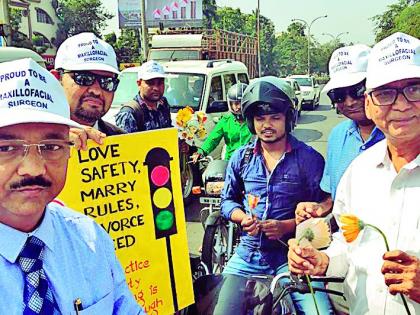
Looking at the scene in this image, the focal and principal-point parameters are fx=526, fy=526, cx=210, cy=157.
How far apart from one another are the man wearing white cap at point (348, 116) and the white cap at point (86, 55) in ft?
4.38

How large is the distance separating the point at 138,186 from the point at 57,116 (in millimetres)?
1180

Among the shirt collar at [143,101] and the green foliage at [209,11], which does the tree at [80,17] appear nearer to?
the green foliage at [209,11]

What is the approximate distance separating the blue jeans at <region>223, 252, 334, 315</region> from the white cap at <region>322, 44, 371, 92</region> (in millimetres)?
1122

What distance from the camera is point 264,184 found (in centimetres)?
313

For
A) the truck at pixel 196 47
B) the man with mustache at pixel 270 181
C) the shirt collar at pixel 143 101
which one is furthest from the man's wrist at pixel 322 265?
the truck at pixel 196 47

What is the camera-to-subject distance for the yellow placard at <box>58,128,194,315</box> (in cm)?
256

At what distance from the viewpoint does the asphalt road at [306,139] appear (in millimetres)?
6527

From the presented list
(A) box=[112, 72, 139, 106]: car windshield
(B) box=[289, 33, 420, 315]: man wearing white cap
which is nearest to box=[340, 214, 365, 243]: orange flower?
(B) box=[289, 33, 420, 315]: man wearing white cap

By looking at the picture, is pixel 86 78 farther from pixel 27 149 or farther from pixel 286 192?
pixel 27 149

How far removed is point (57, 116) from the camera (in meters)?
1.54

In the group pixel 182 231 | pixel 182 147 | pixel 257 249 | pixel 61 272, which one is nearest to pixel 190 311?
pixel 182 231

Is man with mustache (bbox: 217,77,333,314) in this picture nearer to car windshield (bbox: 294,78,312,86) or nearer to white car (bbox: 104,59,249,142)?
white car (bbox: 104,59,249,142)

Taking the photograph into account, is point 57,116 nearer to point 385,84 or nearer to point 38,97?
point 38,97

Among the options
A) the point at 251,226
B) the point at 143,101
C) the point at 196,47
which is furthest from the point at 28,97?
the point at 196,47
